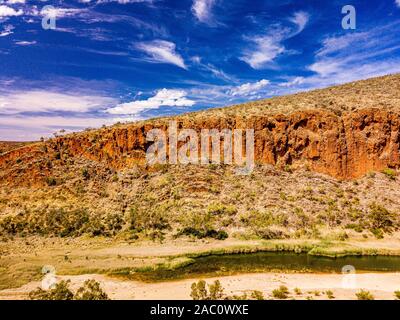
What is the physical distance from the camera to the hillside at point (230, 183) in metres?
34.9

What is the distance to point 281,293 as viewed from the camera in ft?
64.2

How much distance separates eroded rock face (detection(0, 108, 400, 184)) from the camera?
42688mm

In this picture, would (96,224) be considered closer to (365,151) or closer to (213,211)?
(213,211)

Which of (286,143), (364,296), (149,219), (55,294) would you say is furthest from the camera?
(286,143)

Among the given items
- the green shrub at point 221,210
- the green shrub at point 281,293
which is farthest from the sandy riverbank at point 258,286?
the green shrub at point 221,210

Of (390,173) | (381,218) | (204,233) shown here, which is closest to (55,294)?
(204,233)

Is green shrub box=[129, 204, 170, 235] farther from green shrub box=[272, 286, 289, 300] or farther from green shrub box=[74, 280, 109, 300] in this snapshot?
green shrub box=[272, 286, 289, 300]

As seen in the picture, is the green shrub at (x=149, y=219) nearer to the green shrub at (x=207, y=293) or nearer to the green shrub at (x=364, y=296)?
the green shrub at (x=207, y=293)

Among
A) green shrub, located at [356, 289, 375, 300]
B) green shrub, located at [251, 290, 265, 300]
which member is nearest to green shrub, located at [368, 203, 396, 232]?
green shrub, located at [356, 289, 375, 300]

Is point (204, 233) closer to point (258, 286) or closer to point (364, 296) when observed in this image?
point (258, 286)

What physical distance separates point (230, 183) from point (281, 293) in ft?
72.2

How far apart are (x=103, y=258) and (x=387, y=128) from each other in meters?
35.7

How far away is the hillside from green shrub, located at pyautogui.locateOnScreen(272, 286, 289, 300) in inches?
508

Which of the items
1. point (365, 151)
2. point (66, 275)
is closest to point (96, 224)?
point (66, 275)
